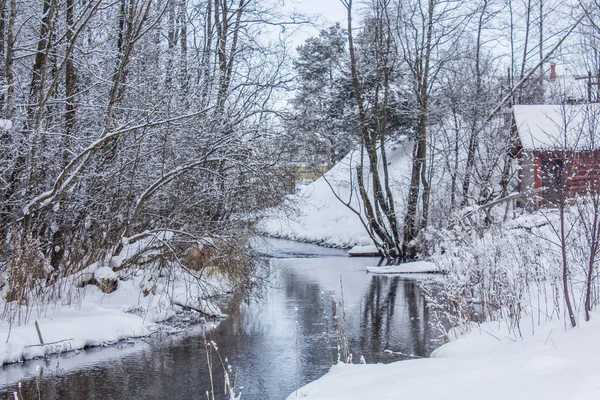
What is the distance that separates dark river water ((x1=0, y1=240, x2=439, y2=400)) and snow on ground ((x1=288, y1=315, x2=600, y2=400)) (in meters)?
0.87

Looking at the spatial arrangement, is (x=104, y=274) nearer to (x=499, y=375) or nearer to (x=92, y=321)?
(x=92, y=321)

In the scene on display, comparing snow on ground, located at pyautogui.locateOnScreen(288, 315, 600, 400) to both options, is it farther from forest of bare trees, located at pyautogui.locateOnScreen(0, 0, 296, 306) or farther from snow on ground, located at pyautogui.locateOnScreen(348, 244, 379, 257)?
snow on ground, located at pyautogui.locateOnScreen(348, 244, 379, 257)

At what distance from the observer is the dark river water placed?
7480mm

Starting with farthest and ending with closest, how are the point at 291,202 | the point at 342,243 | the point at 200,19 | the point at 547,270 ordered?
1. the point at 342,243
2. the point at 200,19
3. the point at 291,202
4. the point at 547,270

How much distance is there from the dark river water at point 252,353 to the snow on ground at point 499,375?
0.87 m

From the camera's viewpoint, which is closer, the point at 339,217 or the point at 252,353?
the point at 252,353

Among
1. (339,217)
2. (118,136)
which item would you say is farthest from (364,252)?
(118,136)

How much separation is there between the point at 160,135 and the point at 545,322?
8403 mm

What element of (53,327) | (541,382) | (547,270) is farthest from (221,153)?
(541,382)

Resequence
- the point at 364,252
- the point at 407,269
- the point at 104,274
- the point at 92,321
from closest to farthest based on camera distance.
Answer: the point at 92,321, the point at 104,274, the point at 407,269, the point at 364,252

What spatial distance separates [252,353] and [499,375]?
196 inches

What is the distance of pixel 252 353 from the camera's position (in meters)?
9.23

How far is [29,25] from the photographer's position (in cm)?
1130

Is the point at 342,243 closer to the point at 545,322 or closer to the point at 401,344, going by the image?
the point at 401,344
